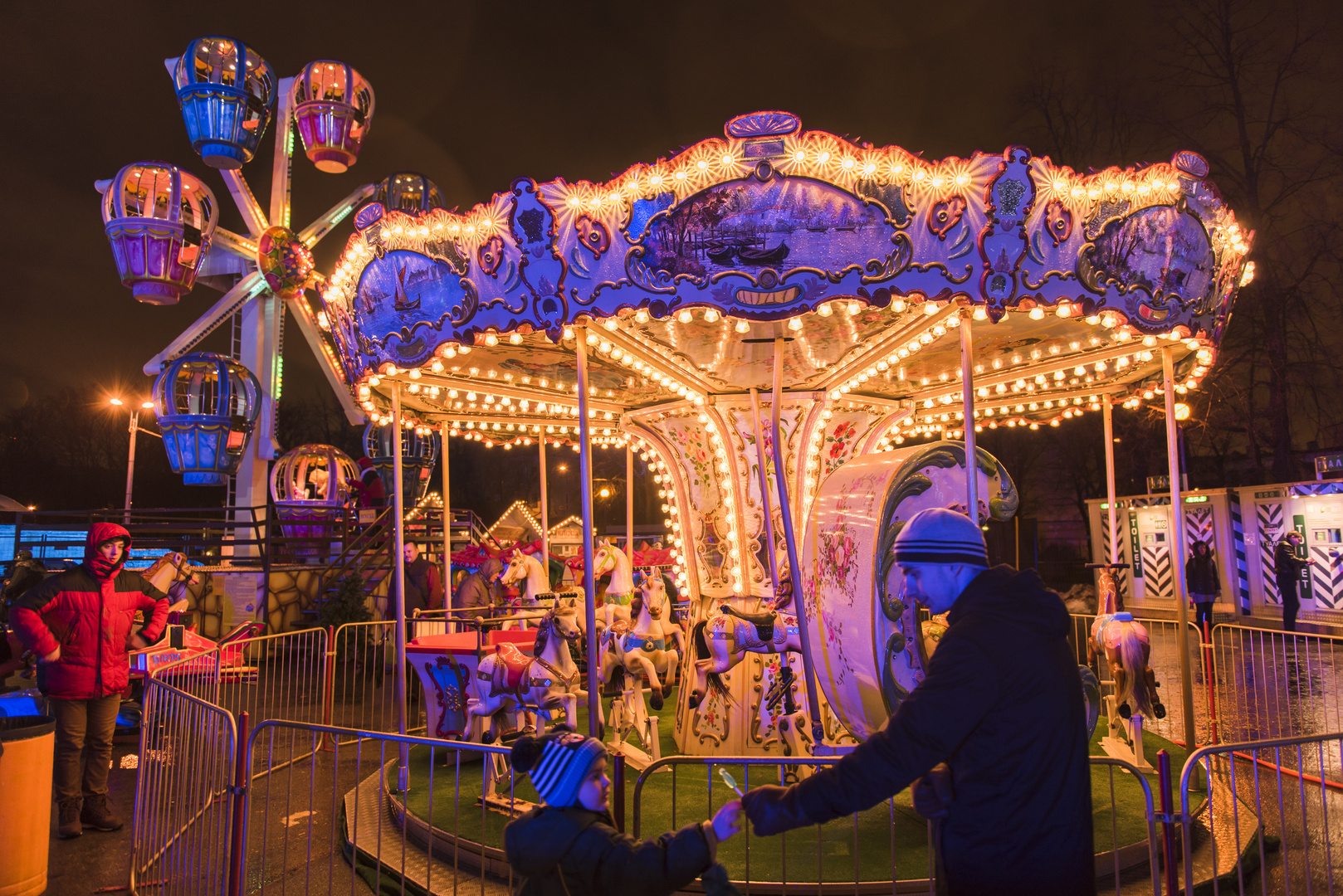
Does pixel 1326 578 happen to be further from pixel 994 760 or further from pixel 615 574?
pixel 994 760

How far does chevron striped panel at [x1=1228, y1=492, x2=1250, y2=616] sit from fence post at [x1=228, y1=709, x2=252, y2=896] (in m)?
18.7

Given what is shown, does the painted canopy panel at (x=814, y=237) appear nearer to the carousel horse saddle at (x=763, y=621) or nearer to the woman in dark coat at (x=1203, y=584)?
the carousel horse saddle at (x=763, y=621)

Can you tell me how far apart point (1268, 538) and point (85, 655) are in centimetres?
1895

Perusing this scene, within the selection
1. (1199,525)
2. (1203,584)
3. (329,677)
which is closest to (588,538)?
(329,677)

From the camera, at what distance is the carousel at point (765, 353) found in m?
4.38

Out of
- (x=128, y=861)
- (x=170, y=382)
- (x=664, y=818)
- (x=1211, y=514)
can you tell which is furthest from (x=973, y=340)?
(x=1211, y=514)

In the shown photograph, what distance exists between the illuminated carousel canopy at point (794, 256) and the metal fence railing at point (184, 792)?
2.37 m

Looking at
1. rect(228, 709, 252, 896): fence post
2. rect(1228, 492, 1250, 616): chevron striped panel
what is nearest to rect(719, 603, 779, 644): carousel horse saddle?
rect(228, 709, 252, 896): fence post

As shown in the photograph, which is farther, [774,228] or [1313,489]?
[1313,489]

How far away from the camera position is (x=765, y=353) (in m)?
6.32

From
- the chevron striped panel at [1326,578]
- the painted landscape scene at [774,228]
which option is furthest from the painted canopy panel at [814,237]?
the chevron striped panel at [1326,578]

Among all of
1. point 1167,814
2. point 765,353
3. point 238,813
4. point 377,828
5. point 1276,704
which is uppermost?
point 765,353

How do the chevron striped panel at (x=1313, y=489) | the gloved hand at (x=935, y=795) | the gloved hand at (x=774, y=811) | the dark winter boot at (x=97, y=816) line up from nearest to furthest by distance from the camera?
the gloved hand at (x=774, y=811), the gloved hand at (x=935, y=795), the dark winter boot at (x=97, y=816), the chevron striped panel at (x=1313, y=489)

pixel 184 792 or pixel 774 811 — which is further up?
pixel 774 811
